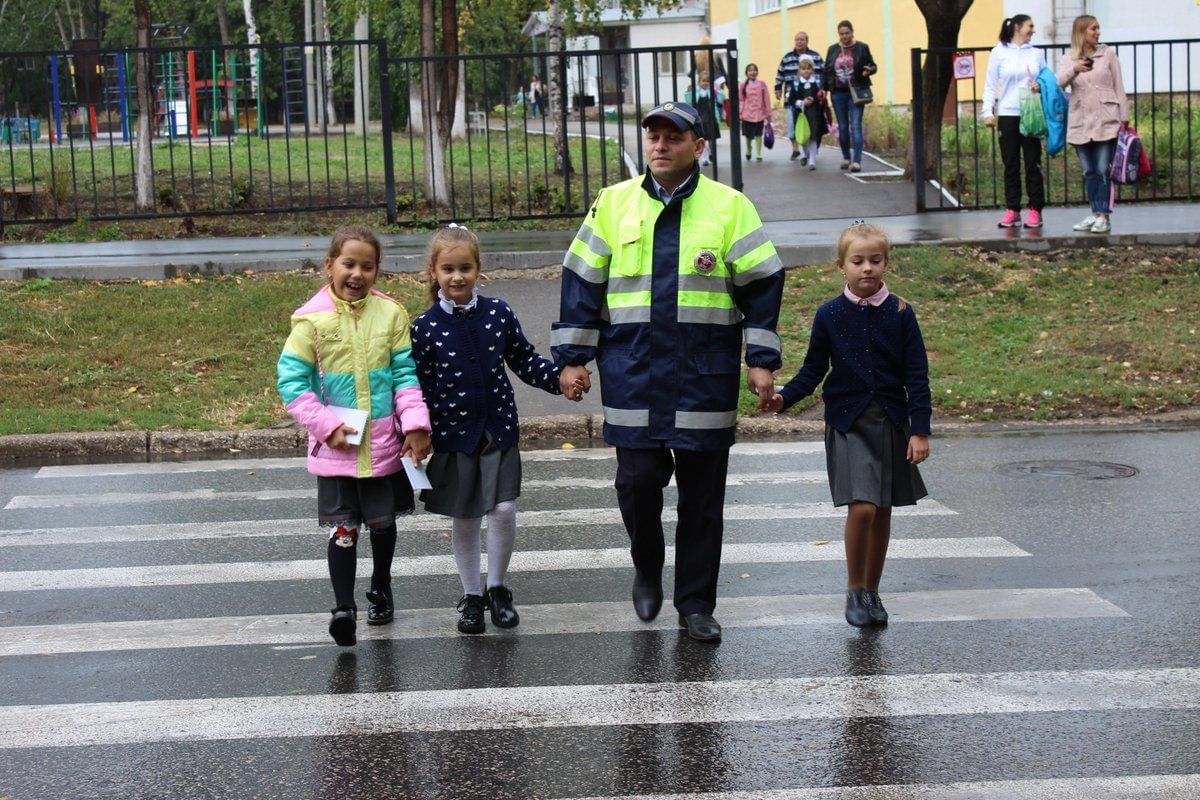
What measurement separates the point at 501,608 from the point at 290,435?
4220 millimetres

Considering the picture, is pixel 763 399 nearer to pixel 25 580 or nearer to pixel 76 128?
pixel 25 580

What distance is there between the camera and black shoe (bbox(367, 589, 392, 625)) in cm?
568

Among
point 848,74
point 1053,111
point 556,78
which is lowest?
point 1053,111

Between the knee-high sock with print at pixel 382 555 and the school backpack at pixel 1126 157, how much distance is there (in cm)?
979

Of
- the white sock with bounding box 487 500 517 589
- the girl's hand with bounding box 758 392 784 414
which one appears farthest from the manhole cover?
the white sock with bounding box 487 500 517 589

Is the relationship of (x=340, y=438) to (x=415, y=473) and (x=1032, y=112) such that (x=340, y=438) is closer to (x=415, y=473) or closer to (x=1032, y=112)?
(x=415, y=473)

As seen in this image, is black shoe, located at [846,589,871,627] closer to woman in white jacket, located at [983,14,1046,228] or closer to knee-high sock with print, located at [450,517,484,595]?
knee-high sock with print, located at [450,517,484,595]

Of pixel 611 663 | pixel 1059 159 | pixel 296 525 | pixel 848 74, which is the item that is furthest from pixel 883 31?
pixel 611 663

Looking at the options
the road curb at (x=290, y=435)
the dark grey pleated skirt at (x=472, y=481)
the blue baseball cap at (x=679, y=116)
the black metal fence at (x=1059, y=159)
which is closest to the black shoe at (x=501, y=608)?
the dark grey pleated skirt at (x=472, y=481)

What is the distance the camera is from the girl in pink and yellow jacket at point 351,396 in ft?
17.5

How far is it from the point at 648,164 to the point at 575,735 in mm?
1986

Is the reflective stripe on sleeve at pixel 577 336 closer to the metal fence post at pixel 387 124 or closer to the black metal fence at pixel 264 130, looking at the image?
the black metal fence at pixel 264 130

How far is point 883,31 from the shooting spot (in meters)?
36.1

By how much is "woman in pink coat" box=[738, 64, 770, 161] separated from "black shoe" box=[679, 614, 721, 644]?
18784 mm
